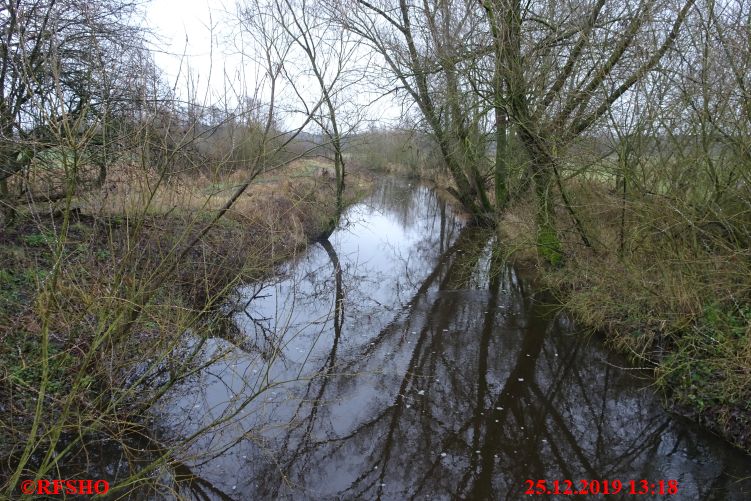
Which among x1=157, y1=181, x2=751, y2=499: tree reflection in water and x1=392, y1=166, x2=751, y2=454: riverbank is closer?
x1=157, y1=181, x2=751, y2=499: tree reflection in water

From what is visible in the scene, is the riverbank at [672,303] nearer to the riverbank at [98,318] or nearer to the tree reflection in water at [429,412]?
the tree reflection in water at [429,412]

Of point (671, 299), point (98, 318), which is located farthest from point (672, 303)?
point (98, 318)

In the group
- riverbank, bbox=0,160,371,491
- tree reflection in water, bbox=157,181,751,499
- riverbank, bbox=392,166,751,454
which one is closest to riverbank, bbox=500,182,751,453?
riverbank, bbox=392,166,751,454

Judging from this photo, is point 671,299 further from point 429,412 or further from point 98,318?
point 98,318

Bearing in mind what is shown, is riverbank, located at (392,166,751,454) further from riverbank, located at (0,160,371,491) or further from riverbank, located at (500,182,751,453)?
riverbank, located at (0,160,371,491)

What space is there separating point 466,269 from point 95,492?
9286mm

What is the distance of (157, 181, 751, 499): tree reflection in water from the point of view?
14.9 feet

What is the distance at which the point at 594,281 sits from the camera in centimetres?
839

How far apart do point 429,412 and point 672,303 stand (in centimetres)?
351

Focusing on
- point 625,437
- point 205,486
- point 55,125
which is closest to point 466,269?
point 625,437

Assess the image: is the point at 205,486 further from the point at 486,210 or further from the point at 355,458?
the point at 486,210

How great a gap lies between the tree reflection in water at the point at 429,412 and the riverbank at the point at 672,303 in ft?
1.09

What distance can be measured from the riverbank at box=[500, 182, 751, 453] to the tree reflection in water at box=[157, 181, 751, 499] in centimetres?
33

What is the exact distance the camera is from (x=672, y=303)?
6176 mm
